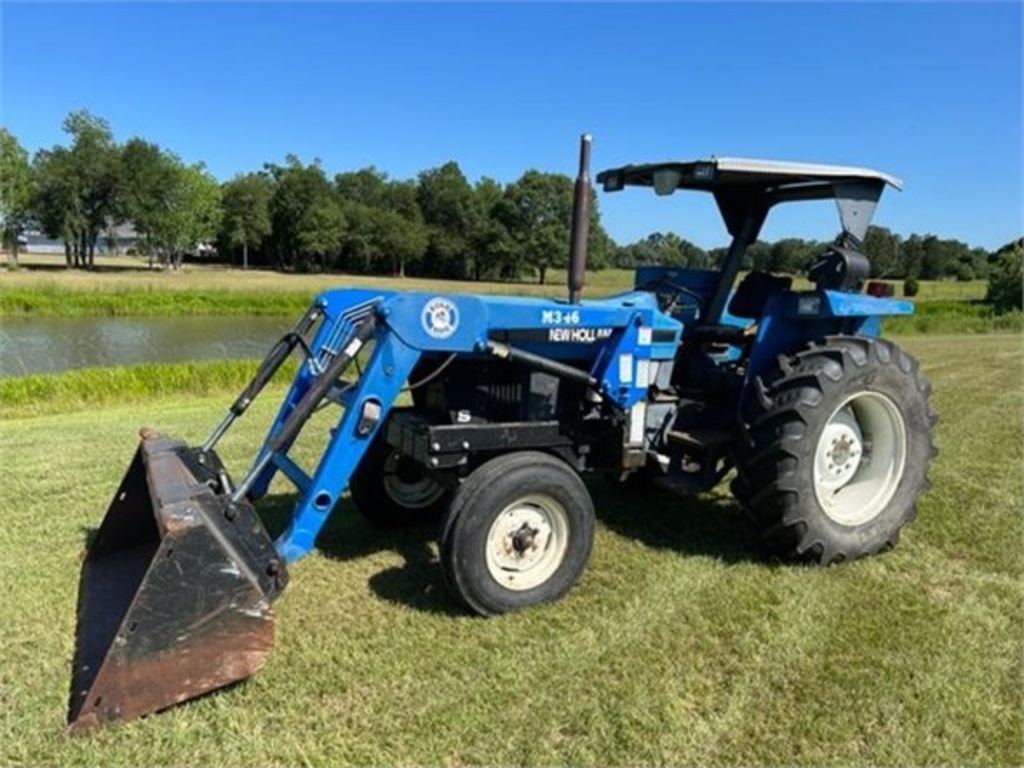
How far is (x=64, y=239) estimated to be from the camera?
191 feet

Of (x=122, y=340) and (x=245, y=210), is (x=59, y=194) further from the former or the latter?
(x=122, y=340)

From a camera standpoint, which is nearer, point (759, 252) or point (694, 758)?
point (694, 758)

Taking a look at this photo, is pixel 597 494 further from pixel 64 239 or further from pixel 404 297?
pixel 64 239

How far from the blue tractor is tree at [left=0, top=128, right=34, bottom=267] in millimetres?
59115

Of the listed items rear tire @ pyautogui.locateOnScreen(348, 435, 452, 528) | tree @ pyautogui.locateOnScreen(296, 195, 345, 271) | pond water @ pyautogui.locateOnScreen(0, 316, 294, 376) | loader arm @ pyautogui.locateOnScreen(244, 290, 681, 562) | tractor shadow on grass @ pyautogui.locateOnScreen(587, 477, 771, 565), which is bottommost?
pond water @ pyautogui.locateOnScreen(0, 316, 294, 376)

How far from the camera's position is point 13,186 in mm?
54906

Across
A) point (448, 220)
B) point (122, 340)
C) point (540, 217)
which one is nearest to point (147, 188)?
point (448, 220)

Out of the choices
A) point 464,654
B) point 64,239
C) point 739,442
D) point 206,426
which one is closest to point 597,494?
point 739,442

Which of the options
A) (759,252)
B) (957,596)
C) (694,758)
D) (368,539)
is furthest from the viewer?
(759,252)

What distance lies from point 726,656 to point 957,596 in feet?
4.86

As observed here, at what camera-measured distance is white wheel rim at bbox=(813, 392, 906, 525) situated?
4.54 metres

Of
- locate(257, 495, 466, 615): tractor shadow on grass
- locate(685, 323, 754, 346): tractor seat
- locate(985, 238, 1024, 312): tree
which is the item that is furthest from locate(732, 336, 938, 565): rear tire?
locate(985, 238, 1024, 312): tree

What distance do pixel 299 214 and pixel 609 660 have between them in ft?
232

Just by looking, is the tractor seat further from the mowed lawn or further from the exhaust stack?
the exhaust stack
